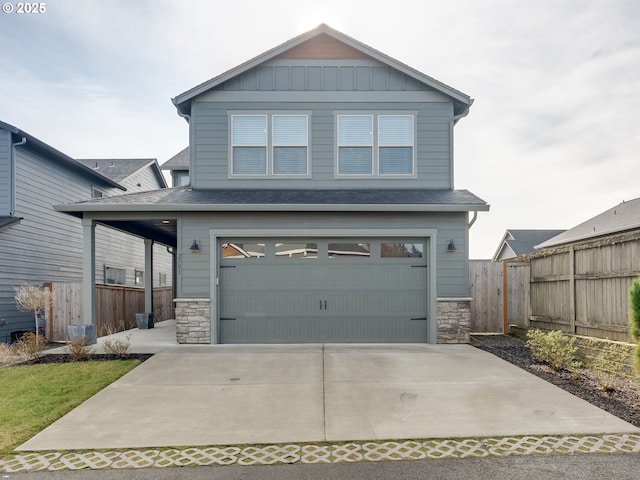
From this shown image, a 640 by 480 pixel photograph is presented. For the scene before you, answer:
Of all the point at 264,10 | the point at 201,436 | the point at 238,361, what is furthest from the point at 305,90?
the point at 201,436

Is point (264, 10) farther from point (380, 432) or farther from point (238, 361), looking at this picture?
point (380, 432)

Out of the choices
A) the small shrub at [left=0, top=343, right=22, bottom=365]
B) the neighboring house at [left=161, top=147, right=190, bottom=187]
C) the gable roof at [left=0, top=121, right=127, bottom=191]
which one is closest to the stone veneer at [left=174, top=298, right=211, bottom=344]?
the small shrub at [left=0, top=343, right=22, bottom=365]

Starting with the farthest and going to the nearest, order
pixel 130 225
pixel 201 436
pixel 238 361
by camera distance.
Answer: pixel 130 225 < pixel 238 361 < pixel 201 436

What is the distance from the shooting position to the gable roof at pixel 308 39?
33.9 feet

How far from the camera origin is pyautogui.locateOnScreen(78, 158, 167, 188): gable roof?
18.0m

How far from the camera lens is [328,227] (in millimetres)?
9734

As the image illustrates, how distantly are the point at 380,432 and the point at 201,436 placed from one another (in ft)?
6.07

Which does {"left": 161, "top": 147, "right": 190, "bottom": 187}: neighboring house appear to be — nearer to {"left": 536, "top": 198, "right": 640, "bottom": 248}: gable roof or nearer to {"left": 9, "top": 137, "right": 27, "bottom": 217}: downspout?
{"left": 9, "top": 137, "right": 27, "bottom": 217}: downspout

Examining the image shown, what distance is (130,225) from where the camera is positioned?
11562mm

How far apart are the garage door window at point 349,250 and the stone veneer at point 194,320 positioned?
9.69 feet

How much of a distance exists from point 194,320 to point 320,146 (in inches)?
194

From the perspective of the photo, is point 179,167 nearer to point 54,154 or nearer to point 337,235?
point 54,154

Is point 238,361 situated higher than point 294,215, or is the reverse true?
point 294,215

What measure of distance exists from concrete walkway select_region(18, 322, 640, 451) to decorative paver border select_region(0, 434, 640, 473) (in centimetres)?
15
